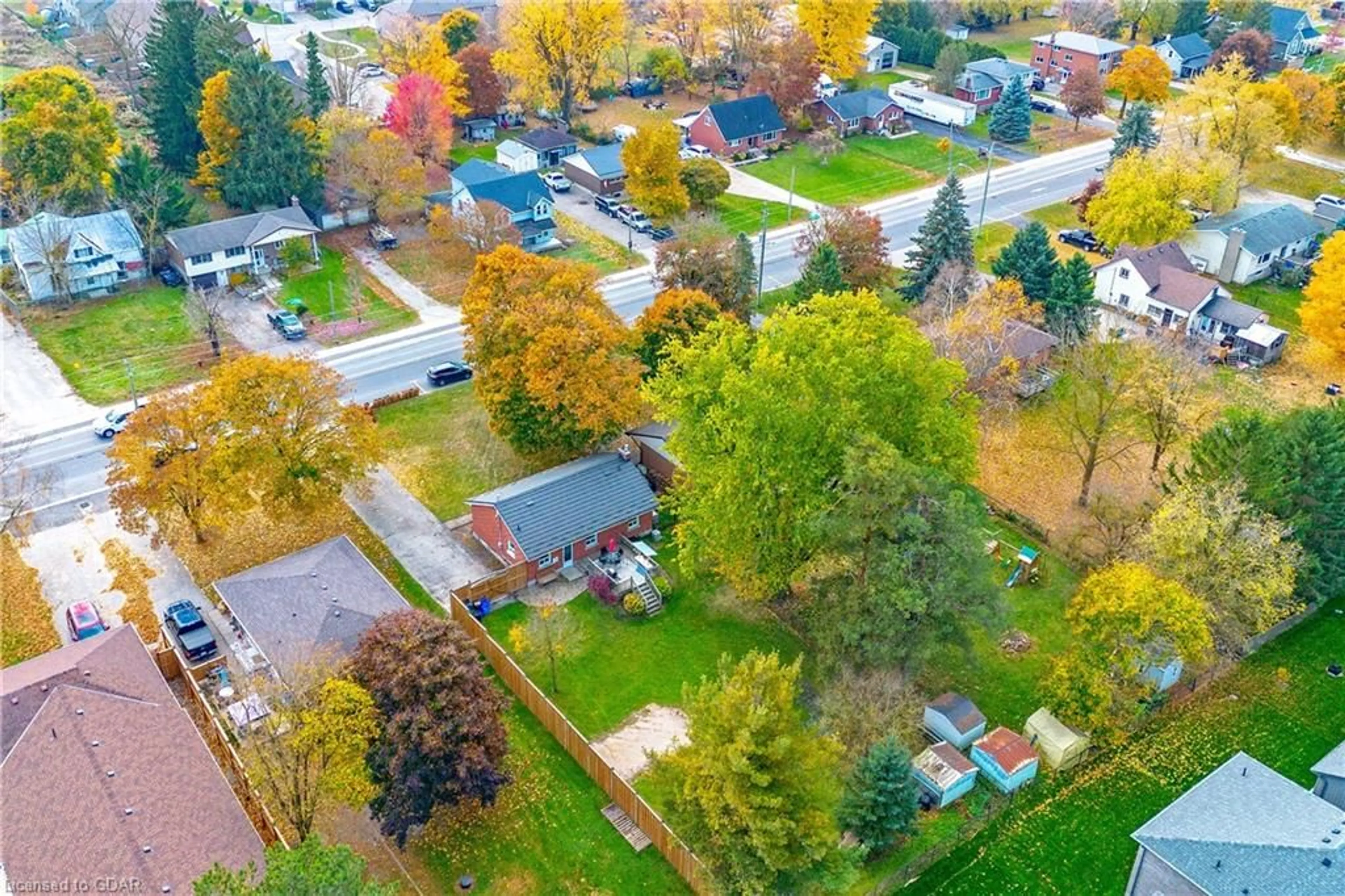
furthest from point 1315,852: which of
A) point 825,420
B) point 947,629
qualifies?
point 825,420

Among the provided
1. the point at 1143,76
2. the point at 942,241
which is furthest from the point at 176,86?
the point at 1143,76

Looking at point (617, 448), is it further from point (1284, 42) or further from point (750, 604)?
point (1284, 42)

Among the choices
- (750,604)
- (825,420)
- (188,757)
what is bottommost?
(750,604)

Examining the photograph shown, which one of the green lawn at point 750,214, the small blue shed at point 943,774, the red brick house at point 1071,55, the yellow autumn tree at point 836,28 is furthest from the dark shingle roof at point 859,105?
the small blue shed at point 943,774

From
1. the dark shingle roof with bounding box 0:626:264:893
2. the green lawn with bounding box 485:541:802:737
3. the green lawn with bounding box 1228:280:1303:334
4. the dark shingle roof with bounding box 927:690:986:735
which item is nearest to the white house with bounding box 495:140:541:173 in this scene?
the green lawn with bounding box 485:541:802:737

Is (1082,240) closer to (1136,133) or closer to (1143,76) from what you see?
(1136,133)

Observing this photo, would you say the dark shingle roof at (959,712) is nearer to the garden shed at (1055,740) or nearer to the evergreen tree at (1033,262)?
the garden shed at (1055,740)
